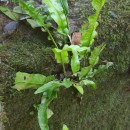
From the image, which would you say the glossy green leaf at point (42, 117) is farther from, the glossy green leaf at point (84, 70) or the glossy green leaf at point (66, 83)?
the glossy green leaf at point (84, 70)

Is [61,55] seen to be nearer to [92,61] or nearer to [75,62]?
[75,62]

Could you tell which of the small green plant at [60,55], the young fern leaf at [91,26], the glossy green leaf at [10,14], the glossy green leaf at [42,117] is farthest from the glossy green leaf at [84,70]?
the glossy green leaf at [10,14]

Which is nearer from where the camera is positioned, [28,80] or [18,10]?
[28,80]

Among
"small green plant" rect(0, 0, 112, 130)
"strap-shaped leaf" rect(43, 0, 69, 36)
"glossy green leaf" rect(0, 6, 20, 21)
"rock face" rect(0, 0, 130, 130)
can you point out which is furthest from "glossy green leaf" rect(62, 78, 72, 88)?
"glossy green leaf" rect(0, 6, 20, 21)

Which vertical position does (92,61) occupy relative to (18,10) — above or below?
below

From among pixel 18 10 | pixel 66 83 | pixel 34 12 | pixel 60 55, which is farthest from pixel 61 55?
pixel 18 10

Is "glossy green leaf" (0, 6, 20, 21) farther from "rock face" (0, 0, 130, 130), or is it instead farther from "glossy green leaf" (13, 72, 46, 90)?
"glossy green leaf" (13, 72, 46, 90)
